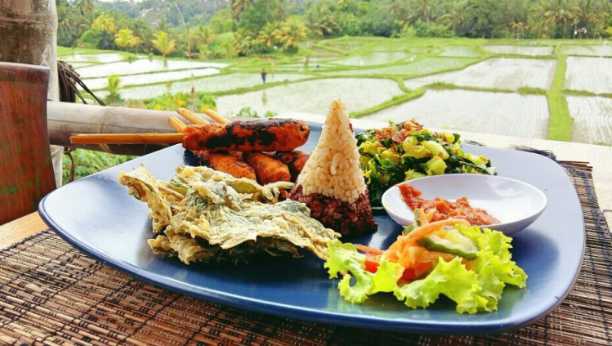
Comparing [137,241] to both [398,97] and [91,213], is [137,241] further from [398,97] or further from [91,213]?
[398,97]

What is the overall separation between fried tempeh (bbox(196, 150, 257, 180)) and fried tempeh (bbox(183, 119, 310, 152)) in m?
0.02

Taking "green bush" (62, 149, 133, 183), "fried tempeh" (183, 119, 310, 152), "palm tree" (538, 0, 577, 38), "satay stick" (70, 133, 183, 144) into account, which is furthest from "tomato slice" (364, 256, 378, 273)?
"palm tree" (538, 0, 577, 38)

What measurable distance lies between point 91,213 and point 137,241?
0.47ft

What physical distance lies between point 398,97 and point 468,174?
14.7 feet

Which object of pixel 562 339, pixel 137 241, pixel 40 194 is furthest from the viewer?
pixel 40 194

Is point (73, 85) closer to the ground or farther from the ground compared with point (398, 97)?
farther from the ground

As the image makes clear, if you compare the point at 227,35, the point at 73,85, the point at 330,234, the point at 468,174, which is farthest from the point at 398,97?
the point at 330,234

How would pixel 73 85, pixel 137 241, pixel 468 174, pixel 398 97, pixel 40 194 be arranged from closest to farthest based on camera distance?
pixel 137 241 → pixel 468 174 → pixel 40 194 → pixel 73 85 → pixel 398 97

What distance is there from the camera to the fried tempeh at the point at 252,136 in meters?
1.31

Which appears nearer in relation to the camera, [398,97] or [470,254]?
[470,254]

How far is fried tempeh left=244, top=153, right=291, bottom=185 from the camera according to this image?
1266 millimetres

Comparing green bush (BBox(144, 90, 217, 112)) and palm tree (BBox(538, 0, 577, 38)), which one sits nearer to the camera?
palm tree (BBox(538, 0, 577, 38))

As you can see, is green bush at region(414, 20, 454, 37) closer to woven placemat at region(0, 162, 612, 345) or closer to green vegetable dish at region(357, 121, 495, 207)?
green vegetable dish at region(357, 121, 495, 207)

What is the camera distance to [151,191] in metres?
0.91
